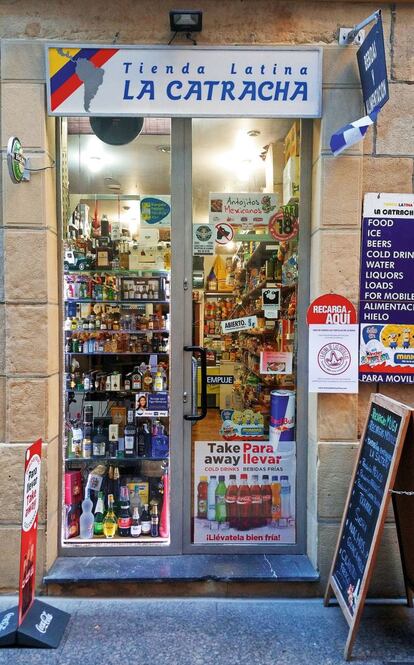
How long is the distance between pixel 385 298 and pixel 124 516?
8.45ft

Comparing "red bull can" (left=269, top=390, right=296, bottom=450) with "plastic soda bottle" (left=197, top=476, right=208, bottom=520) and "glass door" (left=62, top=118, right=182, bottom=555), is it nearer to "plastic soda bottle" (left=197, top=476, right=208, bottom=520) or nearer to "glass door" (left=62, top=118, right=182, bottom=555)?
"plastic soda bottle" (left=197, top=476, right=208, bottom=520)

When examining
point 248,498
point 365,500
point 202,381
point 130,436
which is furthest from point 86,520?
point 365,500

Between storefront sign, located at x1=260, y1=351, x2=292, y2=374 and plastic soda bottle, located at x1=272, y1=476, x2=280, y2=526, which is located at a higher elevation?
storefront sign, located at x1=260, y1=351, x2=292, y2=374

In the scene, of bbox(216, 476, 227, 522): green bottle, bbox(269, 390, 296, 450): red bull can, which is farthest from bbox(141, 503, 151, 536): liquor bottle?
bbox(269, 390, 296, 450): red bull can

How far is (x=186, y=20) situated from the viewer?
3.13 meters

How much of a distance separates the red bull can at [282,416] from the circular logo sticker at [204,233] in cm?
131

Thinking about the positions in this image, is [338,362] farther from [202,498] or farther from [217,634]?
[217,634]

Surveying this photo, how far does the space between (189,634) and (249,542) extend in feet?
2.93

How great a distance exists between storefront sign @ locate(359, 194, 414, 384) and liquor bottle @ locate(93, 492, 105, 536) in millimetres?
2224

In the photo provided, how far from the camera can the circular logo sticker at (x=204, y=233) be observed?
3605 millimetres

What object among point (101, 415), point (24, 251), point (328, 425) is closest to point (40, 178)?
point (24, 251)

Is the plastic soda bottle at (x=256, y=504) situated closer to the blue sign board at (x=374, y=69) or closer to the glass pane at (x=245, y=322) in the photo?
the glass pane at (x=245, y=322)

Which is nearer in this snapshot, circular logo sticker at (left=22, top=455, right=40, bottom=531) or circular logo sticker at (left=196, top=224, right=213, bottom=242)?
circular logo sticker at (left=22, top=455, right=40, bottom=531)

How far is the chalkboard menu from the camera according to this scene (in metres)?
2.72
